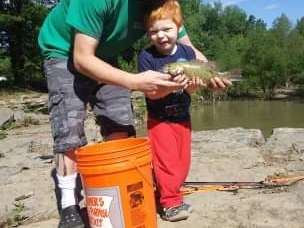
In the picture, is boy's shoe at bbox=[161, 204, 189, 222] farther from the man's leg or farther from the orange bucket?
the man's leg

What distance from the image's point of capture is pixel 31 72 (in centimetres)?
3334

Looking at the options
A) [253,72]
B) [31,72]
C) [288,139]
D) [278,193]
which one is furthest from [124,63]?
[278,193]

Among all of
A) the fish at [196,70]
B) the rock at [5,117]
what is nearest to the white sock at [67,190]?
the fish at [196,70]

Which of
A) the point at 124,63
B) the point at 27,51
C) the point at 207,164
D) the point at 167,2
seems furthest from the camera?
the point at 124,63

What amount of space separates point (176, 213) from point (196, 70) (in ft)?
3.47

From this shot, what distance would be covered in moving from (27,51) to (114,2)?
99.2 feet

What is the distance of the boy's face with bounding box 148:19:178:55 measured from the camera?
382 centimetres

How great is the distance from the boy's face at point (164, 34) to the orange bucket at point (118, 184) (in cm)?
83

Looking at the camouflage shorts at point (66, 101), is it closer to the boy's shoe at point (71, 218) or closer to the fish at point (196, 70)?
the boy's shoe at point (71, 218)

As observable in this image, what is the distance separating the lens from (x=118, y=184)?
3354 mm

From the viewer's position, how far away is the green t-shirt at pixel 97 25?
3.47 meters

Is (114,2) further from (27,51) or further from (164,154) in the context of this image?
(27,51)

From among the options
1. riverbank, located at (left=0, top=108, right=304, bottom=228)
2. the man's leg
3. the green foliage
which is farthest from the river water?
the green foliage

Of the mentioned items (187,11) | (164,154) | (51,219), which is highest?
(187,11)
